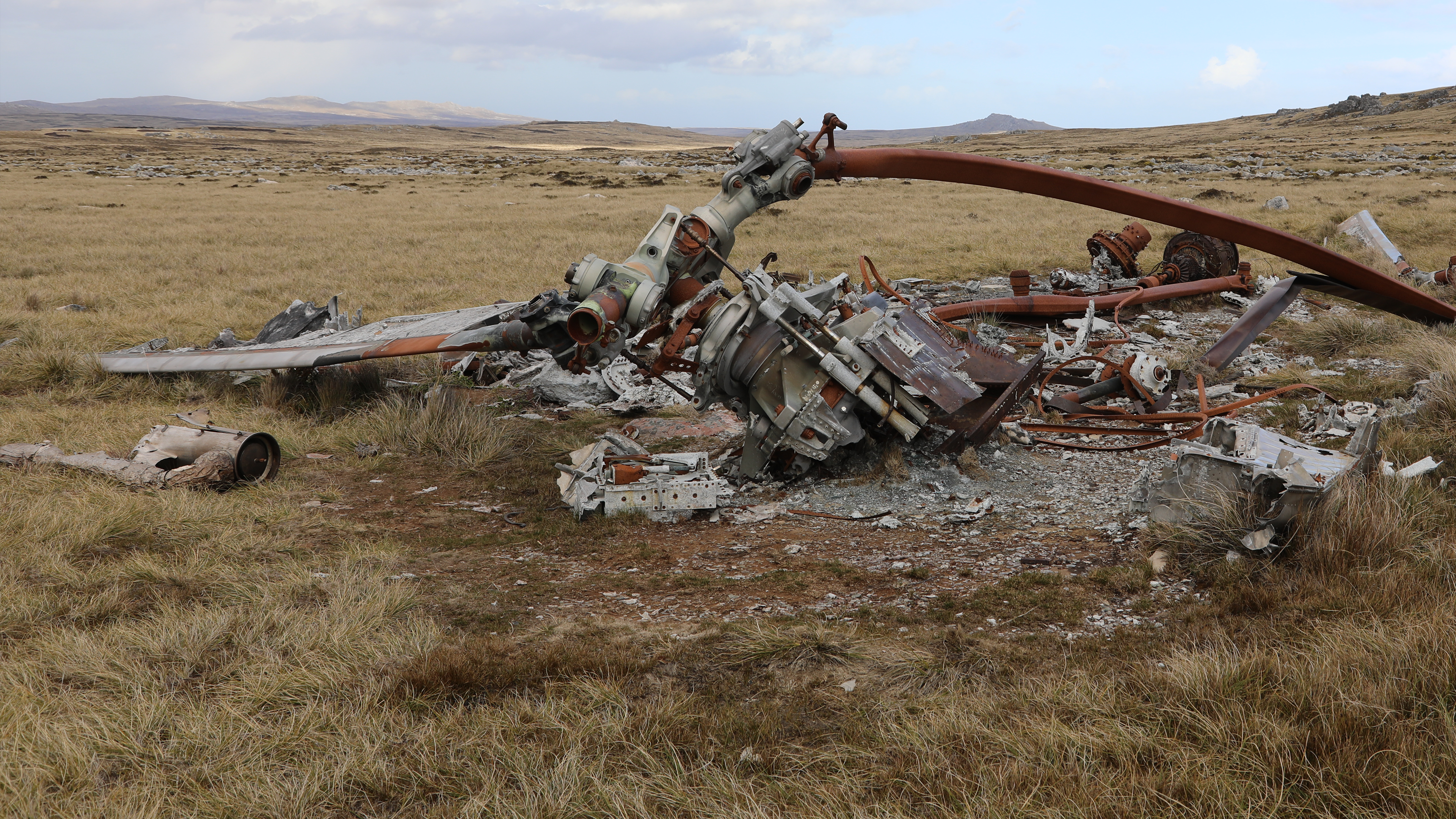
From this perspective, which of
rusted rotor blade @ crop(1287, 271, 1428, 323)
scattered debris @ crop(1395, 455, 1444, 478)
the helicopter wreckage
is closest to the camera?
scattered debris @ crop(1395, 455, 1444, 478)

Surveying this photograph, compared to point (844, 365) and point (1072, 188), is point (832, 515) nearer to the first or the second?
point (844, 365)

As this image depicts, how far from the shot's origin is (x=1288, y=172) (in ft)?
111

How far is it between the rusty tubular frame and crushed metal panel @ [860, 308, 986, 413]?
107cm

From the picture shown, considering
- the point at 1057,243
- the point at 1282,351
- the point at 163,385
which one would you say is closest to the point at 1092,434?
the point at 1282,351

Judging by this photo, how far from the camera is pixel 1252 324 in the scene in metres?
8.32

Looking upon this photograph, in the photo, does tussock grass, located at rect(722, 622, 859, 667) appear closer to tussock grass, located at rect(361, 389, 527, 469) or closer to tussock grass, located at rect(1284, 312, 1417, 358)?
tussock grass, located at rect(361, 389, 527, 469)

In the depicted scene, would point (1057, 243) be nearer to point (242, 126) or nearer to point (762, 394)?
point (762, 394)

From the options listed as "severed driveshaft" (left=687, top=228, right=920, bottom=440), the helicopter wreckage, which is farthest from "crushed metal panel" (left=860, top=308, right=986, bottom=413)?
"severed driveshaft" (left=687, top=228, right=920, bottom=440)

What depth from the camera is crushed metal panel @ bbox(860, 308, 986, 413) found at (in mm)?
5805

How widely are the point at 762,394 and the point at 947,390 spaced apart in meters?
1.31

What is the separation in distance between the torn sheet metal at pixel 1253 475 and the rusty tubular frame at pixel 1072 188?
1.39m

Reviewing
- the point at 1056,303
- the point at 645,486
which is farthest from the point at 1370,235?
the point at 645,486

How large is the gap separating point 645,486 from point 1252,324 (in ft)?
20.9

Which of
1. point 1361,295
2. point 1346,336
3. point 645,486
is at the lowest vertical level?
point 645,486
